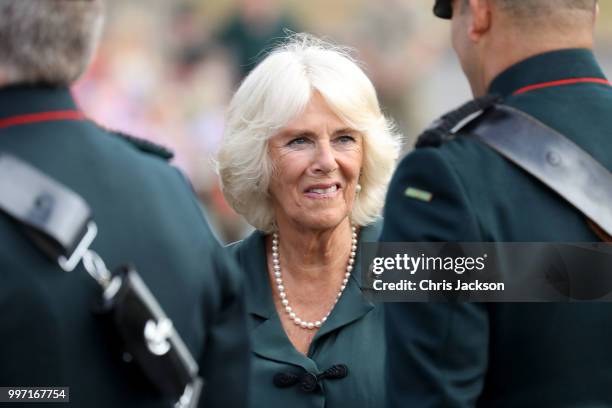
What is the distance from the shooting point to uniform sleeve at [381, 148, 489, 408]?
107 inches

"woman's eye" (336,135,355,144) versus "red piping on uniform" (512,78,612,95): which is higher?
"red piping on uniform" (512,78,612,95)

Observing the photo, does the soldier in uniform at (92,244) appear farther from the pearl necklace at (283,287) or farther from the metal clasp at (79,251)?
the pearl necklace at (283,287)

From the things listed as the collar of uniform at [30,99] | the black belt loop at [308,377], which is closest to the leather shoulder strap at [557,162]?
the collar of uniform at [30,99]

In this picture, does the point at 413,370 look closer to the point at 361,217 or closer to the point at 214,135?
the point at 361,217

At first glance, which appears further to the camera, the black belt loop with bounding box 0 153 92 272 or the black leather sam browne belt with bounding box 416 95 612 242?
the black leather sam browne belt with bounding box 416 95 612 242

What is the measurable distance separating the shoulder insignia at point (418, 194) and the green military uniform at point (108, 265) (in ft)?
1.50

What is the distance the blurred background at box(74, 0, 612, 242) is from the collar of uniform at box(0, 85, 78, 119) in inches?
223

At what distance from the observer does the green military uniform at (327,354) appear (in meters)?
3.95

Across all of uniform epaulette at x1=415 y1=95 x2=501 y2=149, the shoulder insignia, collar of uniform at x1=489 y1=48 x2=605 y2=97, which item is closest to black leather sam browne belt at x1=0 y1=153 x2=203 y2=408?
the shoulder insignia

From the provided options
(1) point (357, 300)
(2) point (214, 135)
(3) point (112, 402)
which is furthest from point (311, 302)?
(2) point (214, 135)

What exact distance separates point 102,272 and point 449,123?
0.92 meters

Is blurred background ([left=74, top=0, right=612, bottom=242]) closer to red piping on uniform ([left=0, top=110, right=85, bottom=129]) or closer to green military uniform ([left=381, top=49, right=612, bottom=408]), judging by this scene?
green military uniform ([left=381, top=49, right=612, bottom=408])

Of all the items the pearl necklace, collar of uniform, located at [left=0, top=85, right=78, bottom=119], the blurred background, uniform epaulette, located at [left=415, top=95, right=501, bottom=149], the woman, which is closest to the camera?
collar of uniform, located at [left=0, top=85, right=78, bottom=119]

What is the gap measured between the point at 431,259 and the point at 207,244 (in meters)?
0.53
